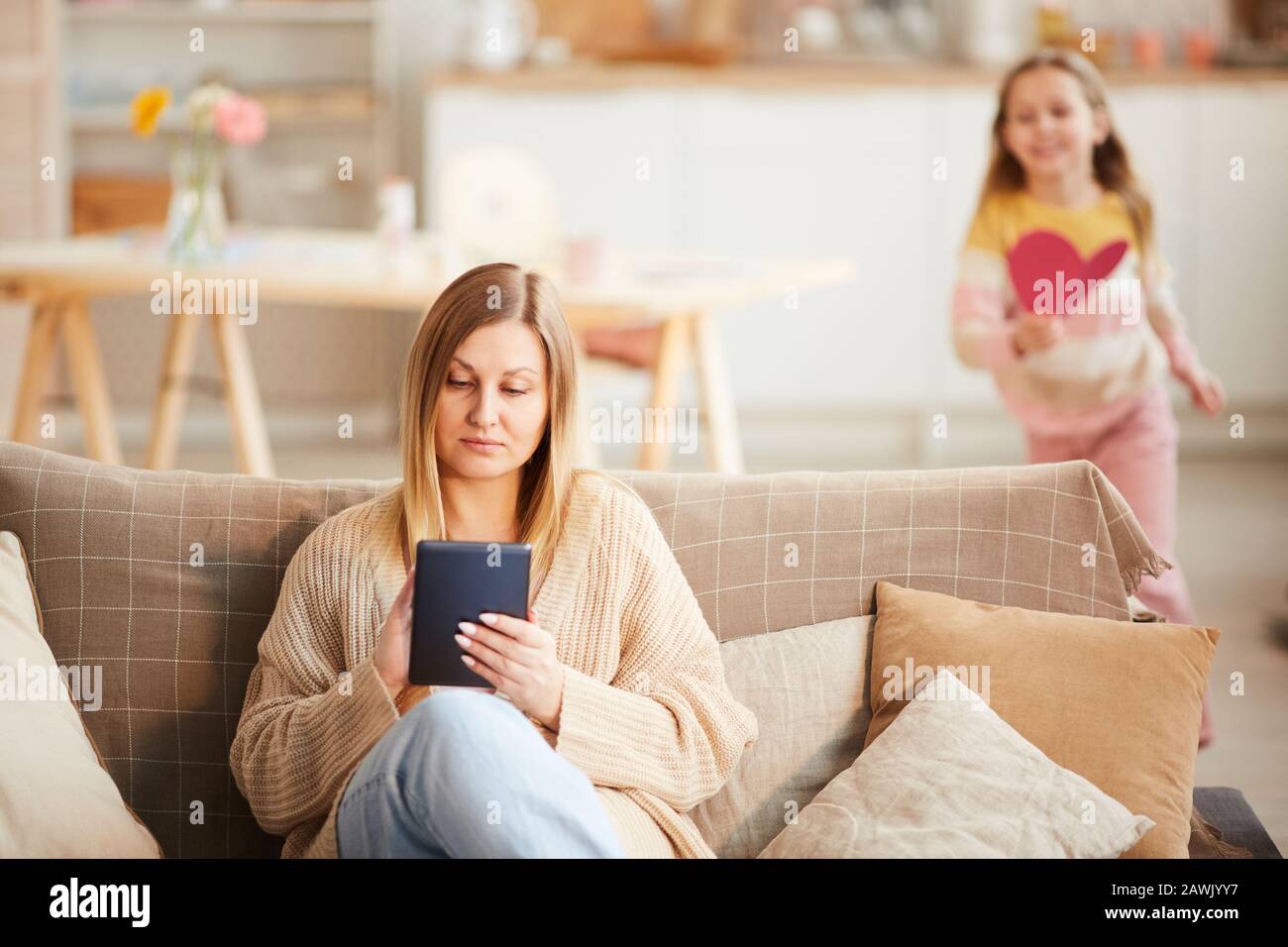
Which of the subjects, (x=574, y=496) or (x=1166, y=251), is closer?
(x=574, y=496)

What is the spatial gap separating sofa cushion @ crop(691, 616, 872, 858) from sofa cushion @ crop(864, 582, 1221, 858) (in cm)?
3

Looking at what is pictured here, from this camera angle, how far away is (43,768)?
158 cm

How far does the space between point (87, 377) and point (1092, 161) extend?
2.36 metres

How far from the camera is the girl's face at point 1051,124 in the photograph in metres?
2.65

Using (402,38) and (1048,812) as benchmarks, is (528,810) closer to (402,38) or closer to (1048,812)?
(1048,812)

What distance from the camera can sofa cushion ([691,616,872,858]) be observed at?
1738mm

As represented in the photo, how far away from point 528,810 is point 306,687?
32cm

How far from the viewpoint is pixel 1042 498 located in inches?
73.1

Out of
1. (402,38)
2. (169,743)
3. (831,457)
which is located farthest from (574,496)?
(402,38)

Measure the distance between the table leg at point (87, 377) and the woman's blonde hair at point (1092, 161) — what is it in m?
2.16

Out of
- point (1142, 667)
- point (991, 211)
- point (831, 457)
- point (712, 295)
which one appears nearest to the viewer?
point (1142, 667)

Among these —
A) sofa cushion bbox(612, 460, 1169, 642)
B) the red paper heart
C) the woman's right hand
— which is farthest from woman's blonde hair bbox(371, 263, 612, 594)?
the red paper heart

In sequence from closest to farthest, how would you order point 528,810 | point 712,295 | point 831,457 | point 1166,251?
point 528,810 → point 712,295 → point 1166,251 → point 831,457
